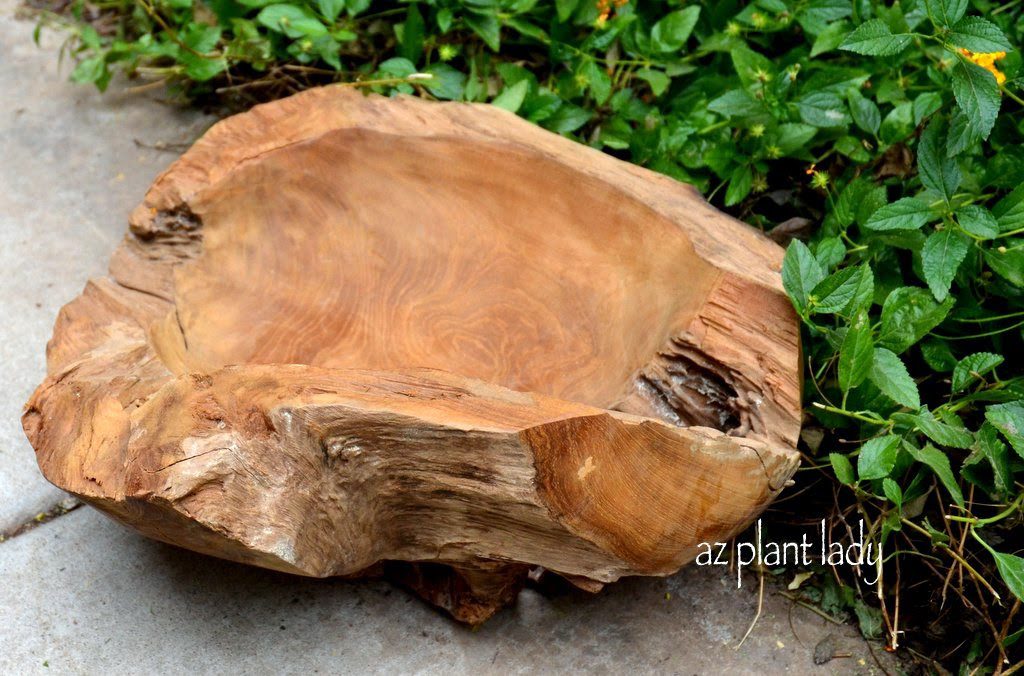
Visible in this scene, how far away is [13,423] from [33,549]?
270 millimetres

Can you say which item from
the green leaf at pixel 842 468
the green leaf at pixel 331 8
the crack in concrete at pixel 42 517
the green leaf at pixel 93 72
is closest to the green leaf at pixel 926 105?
the green leaf at pixel 842 468

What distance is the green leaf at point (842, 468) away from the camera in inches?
55.9

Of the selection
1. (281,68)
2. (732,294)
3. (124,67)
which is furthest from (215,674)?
(124,67)

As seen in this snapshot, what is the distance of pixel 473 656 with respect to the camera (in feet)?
4.79

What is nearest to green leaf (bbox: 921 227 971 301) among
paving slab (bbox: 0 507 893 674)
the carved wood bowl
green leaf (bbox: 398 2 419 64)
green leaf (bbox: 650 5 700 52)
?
the carved wood bowl

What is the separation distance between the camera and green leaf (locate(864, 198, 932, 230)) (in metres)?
1.50

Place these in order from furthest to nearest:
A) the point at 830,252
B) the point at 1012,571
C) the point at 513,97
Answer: the point at 513,97 < the point at 830,252 < the point at 1012,571

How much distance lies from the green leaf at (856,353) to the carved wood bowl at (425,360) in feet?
0.23

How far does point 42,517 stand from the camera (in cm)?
162

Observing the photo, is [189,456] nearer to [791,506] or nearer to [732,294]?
[732,294]

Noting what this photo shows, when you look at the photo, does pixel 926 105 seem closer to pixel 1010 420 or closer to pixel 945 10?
pixel 945 10

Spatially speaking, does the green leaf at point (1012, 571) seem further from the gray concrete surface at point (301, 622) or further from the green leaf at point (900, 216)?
the green leaf at point (900, 216)

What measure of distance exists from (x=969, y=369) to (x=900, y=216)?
238 mm

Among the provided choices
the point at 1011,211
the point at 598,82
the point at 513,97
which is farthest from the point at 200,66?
the point at 1011,211
